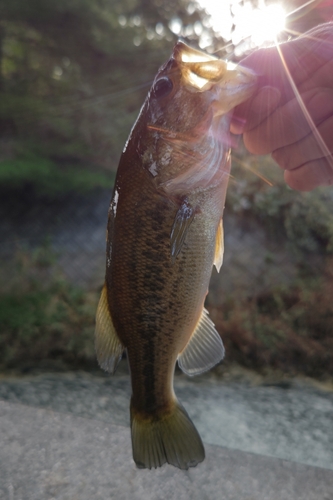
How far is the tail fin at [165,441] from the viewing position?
1647 millimetres

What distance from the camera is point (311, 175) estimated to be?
5.58 ft

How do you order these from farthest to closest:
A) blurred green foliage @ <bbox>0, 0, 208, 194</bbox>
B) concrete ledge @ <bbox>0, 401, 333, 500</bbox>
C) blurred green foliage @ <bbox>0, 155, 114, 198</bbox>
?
blurred green foliage @ <bbox>0, 0, 208, 194</bbox> → blurred green foliage @ <bbox>0, 155, 114, 198</bbox> → concrete ledge @ <bbox>0, 401, 333, 500</bbox>

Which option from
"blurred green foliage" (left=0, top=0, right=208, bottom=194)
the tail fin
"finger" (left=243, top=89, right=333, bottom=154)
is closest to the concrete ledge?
the tail fin

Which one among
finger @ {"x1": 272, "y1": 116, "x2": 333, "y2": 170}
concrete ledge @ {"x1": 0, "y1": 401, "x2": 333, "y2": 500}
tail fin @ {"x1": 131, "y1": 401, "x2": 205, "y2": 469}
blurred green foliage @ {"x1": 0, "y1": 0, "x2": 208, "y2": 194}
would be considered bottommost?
concrete ledge @ {"x1": 0, "y1": 401, "x2": 333, "y2": 500}

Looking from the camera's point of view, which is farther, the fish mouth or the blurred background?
the blurred background

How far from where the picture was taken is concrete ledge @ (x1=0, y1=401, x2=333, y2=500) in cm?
289

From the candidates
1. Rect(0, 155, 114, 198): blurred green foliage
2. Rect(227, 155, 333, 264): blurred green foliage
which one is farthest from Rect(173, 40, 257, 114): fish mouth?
Rect(0, 155, 114, 198): blurred green foliage

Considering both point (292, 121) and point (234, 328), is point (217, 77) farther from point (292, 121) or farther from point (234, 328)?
point (234, 328)

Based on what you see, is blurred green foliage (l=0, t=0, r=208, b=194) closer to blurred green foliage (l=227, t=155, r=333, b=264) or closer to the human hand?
blurred green foliage (l=227, t=155, r=333, b=264)

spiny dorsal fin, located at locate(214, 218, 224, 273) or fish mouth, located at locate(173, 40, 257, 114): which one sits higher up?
fish mouth, located at locate(173, 40, 257, 114)

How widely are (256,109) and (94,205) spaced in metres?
6.70

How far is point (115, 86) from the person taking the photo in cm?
863

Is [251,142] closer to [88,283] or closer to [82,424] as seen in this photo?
[82,424]

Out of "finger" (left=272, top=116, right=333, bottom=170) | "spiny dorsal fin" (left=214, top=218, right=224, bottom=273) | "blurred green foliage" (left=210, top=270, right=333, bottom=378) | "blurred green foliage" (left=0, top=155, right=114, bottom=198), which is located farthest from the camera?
"blurred green foliage" (left=0, top=155, right=114, bottom=198)
